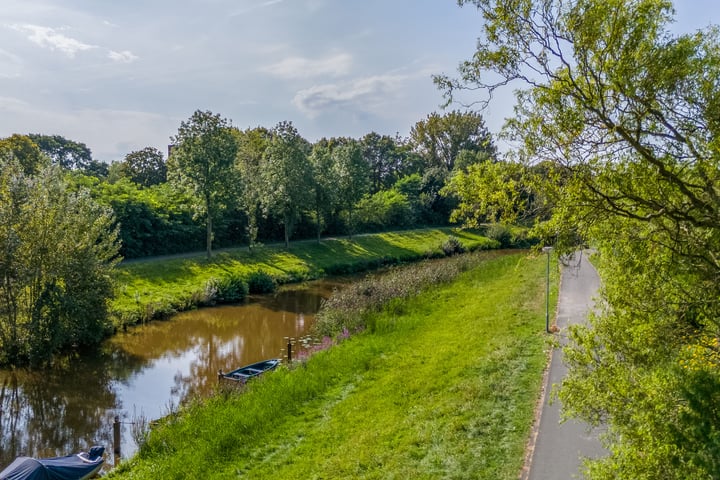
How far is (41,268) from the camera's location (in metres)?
18.5

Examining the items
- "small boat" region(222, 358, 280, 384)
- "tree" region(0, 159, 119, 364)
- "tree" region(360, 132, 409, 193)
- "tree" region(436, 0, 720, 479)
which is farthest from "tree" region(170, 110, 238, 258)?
"tree" region(360, 132, 409, 193)

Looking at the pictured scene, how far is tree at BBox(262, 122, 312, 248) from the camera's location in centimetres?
3862

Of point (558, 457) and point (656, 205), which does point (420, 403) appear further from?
point (656, 205)

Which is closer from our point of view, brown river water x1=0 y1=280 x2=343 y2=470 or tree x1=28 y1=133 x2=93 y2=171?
brown river water x1=0 y1=280 x2=343 y2=470

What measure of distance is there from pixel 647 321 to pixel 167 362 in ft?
61.5

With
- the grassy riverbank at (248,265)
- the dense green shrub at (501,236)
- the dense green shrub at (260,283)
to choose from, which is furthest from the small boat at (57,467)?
the dense green shrub at (501,236)

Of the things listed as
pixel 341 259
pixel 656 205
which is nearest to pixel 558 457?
pixel 656 205

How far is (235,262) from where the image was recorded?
35.0 metres

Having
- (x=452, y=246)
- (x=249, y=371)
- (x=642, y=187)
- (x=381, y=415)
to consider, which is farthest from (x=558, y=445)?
(x=452, y=246)

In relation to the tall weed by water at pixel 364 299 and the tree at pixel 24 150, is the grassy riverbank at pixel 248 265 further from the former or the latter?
the tree at pixel 24 150

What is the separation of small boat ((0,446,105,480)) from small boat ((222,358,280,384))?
15.2ft

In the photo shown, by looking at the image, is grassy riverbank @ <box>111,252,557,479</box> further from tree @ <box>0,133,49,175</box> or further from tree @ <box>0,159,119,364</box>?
tree @ <box>0,133,49,175</box>

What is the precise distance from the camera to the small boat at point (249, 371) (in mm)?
16203

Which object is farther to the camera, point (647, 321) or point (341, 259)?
point (341, 259)
